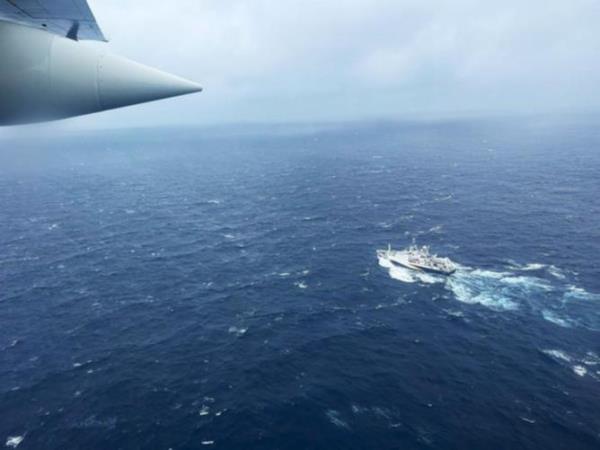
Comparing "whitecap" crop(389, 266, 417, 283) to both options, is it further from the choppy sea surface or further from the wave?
the wave

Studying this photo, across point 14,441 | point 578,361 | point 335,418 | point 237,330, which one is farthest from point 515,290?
point 14,441

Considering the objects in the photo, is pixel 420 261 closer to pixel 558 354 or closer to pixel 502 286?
pixel 502 286

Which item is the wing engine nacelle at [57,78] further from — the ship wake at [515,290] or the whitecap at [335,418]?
the ship wake at [515,290]

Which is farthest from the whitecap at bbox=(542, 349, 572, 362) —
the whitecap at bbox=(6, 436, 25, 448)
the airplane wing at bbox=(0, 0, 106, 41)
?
the whitecap at bbox=(6, 436, 25, 448)

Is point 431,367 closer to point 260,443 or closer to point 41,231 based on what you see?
point 260,443

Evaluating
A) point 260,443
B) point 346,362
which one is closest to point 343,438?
point 260,443

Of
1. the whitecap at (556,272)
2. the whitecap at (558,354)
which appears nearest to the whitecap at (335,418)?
the whitecap at (558,354)
